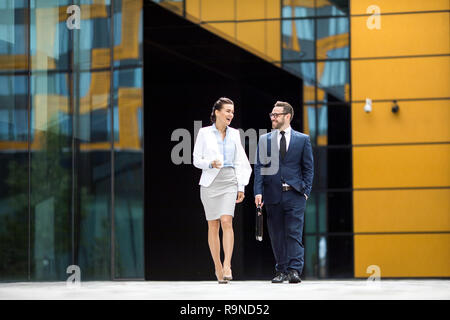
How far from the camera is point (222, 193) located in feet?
32.1

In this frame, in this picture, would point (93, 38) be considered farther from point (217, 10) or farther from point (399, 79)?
point (399, 79)

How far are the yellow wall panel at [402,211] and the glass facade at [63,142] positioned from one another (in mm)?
6137

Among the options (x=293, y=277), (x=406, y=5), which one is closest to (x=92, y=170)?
(x=293, y=277)

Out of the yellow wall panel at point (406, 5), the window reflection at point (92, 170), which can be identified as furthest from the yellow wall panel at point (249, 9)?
the window reflection at point (92, 170)

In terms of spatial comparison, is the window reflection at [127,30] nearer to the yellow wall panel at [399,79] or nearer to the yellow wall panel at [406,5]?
the yellow wall panel at [406,5]

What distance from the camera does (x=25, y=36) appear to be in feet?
50.8

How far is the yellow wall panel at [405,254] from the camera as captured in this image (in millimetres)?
19281

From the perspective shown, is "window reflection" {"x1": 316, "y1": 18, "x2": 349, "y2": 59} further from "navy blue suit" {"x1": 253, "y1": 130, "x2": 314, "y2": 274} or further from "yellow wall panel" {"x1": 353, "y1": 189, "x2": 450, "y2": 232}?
"navy blue suit" {"x1": 253, "y1": 130, "x2": 314, "y2": 274}

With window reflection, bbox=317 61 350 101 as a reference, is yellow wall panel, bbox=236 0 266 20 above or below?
above

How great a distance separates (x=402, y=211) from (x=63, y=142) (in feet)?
26.9

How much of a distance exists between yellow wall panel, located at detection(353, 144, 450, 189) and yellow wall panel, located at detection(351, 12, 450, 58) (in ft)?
7.24

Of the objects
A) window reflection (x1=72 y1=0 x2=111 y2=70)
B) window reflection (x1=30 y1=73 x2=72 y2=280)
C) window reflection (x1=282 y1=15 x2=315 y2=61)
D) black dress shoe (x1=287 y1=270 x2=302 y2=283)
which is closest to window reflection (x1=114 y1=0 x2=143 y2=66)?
window reflection (x1=72 y1=0 x2=111 y2=70)

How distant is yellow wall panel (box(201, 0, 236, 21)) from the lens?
744 inches
